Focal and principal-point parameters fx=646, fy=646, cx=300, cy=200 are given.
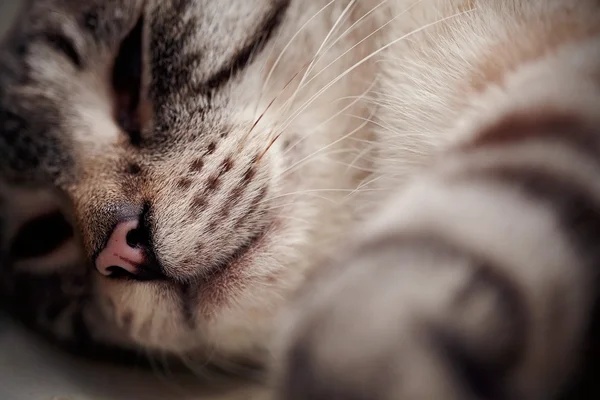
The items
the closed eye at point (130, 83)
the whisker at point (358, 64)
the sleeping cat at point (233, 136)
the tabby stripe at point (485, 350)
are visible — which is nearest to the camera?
the tabby stripe at point (485, 350)

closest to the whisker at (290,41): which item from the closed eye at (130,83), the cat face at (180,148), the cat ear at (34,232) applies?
the cat face at (180,148)

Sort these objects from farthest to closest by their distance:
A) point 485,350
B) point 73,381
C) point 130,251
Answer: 1. point 73,381
2. point 130,251
3. point 485,350

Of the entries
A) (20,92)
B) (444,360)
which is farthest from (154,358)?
(444,360)

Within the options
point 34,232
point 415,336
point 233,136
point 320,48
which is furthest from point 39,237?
point 415,336

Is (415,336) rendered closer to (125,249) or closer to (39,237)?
(125,249)

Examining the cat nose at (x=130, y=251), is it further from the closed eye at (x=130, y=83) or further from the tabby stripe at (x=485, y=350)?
the tabby stripe at (x=485, y=350)

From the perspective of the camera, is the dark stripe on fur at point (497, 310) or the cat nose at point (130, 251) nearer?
the dark stripe on fur at point (497, 310)

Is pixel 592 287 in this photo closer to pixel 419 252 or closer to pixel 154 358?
pixel 419 252

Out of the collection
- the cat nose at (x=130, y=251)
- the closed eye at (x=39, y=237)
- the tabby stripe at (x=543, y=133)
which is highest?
the tabby stripe at (x=543, y=133)
